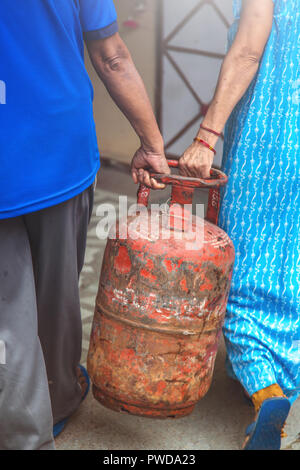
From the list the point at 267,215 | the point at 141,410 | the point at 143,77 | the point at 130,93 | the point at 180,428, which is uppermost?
the point at 130,93

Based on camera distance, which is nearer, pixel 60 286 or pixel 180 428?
pixel 60 286

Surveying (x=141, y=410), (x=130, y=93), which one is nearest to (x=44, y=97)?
(x=130, y=93)

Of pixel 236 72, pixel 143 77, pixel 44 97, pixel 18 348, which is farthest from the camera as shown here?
pixel 143 77

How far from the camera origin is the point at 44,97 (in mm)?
1775

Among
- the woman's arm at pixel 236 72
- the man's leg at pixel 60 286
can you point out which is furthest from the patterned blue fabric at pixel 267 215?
the man's leg at pixel 60 286

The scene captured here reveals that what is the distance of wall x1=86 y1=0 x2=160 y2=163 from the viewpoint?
533 cm

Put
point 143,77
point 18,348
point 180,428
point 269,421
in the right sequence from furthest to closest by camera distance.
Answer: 1. point 143,77
2. point 180,428
3. point 269,421
4. point 18,348

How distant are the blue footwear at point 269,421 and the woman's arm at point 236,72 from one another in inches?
30.7

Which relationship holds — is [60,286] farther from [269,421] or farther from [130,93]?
[269,421]

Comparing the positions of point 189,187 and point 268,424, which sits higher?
point 189,187

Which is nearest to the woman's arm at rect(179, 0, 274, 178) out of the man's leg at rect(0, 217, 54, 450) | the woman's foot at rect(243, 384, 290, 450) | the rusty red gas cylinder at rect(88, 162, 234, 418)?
the rusty red gas cylinder at rect(88, 162, 234, 418)

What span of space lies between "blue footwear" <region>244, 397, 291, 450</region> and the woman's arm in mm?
779

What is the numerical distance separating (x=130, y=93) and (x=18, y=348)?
878mm

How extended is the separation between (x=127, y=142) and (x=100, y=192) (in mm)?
796
